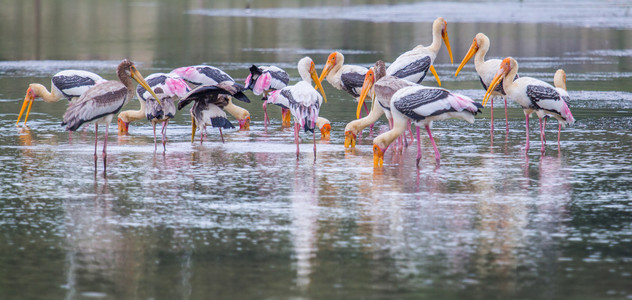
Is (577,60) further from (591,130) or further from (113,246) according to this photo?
(113,246)

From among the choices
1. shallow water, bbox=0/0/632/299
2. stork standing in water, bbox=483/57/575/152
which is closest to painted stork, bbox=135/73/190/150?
shallow water, bbox=0/0/632/299

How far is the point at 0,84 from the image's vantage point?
22.8 metres

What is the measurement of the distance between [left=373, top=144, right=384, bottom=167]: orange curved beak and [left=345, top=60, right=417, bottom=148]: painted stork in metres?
1.02

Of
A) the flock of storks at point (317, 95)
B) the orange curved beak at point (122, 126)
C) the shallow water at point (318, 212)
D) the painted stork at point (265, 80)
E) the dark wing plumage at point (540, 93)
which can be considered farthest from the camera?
the painted stork at point (265, 80)

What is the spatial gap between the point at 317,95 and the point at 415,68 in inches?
107

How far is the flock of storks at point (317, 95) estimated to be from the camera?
12602 mm

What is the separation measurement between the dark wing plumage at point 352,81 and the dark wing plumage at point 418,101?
3729 millimetres

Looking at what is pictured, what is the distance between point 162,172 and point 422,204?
11.5ft

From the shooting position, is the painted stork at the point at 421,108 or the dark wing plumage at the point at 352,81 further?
the dark wing plumage at the point at 352,81

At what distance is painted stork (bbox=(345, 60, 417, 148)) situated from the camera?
44.6 ft

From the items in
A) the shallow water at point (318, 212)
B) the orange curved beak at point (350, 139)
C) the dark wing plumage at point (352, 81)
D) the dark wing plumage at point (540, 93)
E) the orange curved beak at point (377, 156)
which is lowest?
the shallow water at point (318, 212)

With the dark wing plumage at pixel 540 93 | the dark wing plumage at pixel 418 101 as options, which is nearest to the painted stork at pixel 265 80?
the dark wing plumage at pixel 418 101

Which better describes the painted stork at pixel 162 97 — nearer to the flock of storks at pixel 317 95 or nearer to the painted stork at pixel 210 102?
the flock of storks at pixel 317 95

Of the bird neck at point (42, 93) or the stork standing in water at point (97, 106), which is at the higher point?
the bird neck at point (42, 93)
